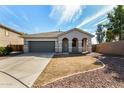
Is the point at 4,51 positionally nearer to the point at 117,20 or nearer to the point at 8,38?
the point at 8,38

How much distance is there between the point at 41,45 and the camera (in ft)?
90.9

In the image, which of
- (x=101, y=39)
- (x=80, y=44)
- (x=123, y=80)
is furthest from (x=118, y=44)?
(x=101, y=39)

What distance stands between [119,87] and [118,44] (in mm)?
15966

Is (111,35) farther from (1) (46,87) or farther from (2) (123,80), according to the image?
(1) (46,87)

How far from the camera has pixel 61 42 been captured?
26734 mm

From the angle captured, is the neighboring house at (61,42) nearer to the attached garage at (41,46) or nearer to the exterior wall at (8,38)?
the attached garage at (41,46)

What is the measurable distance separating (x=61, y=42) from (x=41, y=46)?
10.9 ft

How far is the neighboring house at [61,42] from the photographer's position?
86.4ft

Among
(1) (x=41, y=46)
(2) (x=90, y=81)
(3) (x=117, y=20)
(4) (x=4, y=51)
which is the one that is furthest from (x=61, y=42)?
(2) (x=90, y=81)

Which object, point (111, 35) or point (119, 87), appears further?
point (111, 35)
